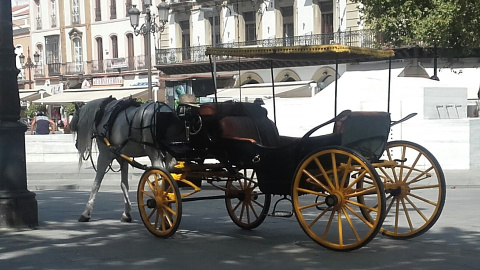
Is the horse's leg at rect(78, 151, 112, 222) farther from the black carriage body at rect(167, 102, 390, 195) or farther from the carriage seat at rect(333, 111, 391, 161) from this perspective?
the carriage seat at rect(333, 111, 391, 161)

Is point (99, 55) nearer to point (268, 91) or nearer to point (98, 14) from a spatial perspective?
point (98, 14)

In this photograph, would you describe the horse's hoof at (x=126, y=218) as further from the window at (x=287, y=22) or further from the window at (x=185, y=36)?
the window at (x=185, y=36)

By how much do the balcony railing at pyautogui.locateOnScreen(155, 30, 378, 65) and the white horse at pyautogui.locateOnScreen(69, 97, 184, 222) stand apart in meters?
18.2

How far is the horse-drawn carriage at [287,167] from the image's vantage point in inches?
319

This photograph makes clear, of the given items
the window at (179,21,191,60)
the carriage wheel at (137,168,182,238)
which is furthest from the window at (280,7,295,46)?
the carriage wheel at (137,168,182,238)

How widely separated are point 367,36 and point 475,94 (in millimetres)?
6090

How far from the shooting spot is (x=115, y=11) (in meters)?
51.9

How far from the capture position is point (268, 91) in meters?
31.9

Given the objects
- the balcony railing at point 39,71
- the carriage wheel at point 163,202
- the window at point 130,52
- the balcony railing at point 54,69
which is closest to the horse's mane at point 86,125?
the carriage wheel at point 163,202

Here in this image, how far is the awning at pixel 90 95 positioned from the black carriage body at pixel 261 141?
34.9 meters

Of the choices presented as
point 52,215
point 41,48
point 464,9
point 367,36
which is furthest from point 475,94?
point 41,48

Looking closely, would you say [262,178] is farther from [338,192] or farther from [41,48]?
[41,48]

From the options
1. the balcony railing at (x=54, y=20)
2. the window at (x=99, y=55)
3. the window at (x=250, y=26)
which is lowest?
the window at (x=99, y=55)

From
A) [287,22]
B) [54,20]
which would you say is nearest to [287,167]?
[287,22]
